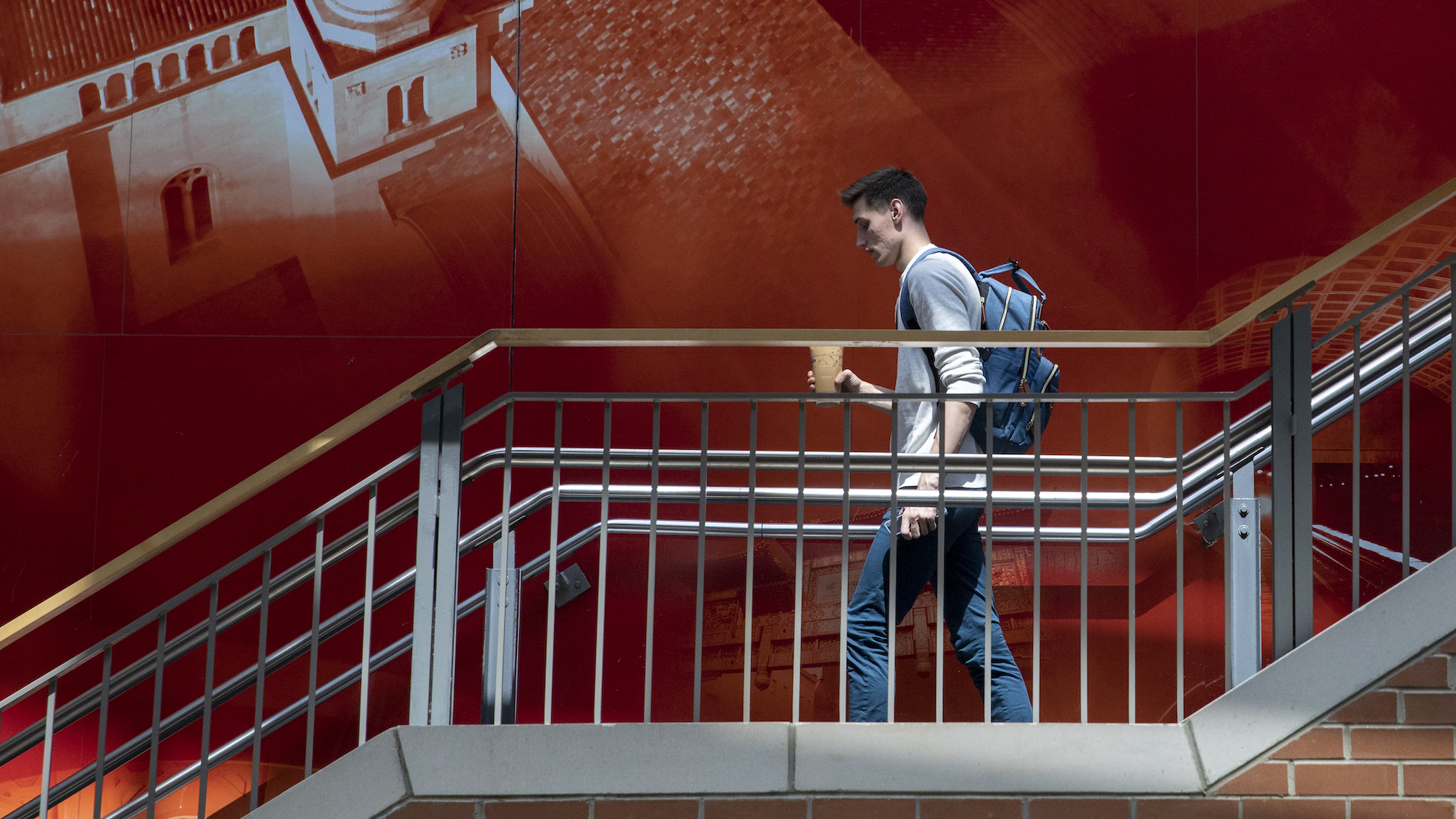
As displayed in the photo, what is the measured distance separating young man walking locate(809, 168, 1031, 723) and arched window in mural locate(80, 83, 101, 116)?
10.9ft

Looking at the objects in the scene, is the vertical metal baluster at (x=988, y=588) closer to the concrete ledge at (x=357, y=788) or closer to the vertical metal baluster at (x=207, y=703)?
the concrete ledge at (x=357, y=788)

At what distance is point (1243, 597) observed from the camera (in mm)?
3037

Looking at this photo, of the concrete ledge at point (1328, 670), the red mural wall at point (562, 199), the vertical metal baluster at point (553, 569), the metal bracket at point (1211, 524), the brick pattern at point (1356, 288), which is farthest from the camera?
the red mural wall at point (562, 199)

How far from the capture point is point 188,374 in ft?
15.5

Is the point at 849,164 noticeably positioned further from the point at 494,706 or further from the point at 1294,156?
the point at 494,706

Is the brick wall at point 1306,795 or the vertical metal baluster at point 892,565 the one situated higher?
the vertical metal baluster at point 892,565

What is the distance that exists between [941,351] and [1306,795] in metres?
1.40

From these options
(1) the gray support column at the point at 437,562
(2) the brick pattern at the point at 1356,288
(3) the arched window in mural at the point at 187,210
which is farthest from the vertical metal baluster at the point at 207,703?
(2) the brick pattern at the point at 1356,288

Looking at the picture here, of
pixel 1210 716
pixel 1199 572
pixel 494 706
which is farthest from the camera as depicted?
pixel 1199 572

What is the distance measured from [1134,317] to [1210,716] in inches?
83.0

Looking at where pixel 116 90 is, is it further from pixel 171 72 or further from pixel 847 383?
pixel 847 383

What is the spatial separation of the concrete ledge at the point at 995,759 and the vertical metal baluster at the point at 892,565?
10cm

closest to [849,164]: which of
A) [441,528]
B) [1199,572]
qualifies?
[1199,572]

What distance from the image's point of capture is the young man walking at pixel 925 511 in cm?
312
